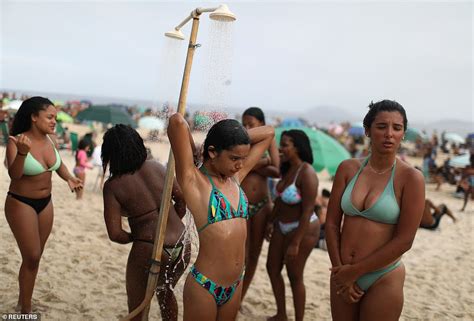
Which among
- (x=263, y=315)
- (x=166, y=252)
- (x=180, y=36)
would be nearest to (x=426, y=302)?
(x=263, y=315)

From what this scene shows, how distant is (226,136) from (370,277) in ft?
3.98

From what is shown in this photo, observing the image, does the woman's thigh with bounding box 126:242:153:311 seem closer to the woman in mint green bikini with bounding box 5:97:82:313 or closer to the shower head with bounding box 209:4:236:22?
the woman in mint green bikini with bounding box 5:97:82:313

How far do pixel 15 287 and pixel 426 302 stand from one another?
15.9ft

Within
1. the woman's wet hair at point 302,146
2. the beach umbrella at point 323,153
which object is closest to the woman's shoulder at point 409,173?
the woman's wet hair at point 302,146

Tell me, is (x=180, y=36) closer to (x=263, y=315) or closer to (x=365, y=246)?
(x=365, y=246)

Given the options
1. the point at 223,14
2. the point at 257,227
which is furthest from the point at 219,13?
the point at 257,227

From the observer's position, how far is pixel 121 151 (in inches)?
117

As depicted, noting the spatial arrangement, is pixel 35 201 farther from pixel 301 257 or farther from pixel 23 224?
pixel 301 257

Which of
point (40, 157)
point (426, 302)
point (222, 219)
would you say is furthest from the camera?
point (426, 302)

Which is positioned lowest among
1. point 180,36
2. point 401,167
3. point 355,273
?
point 355,273

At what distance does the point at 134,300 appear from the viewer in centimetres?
306

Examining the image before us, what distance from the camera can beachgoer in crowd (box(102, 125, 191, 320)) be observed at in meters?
2.97

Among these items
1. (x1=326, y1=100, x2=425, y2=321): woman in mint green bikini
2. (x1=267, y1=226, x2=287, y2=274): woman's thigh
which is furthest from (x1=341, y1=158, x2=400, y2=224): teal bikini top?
(x1=267, y1=226, x2=287, y2=274): woman's thigh

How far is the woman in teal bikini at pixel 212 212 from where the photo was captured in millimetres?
2400
